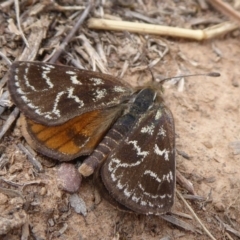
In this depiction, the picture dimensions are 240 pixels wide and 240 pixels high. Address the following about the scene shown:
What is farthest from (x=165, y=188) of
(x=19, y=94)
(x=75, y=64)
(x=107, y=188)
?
(x=75, y=64)

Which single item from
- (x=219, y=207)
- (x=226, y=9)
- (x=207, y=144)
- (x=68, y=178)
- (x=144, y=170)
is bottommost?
(x=219, y=207)

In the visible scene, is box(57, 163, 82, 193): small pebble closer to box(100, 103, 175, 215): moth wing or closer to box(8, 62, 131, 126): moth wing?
box(100, 103, 175, 215): moth wing

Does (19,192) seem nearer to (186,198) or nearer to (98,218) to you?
(98,218)

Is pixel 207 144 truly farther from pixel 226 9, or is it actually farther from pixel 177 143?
pixel 226 9

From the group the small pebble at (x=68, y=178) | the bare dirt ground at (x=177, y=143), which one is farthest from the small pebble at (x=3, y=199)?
the small pebble at (x=68, y=178)

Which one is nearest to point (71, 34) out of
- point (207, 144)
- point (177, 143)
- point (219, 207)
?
point (177, 143)
